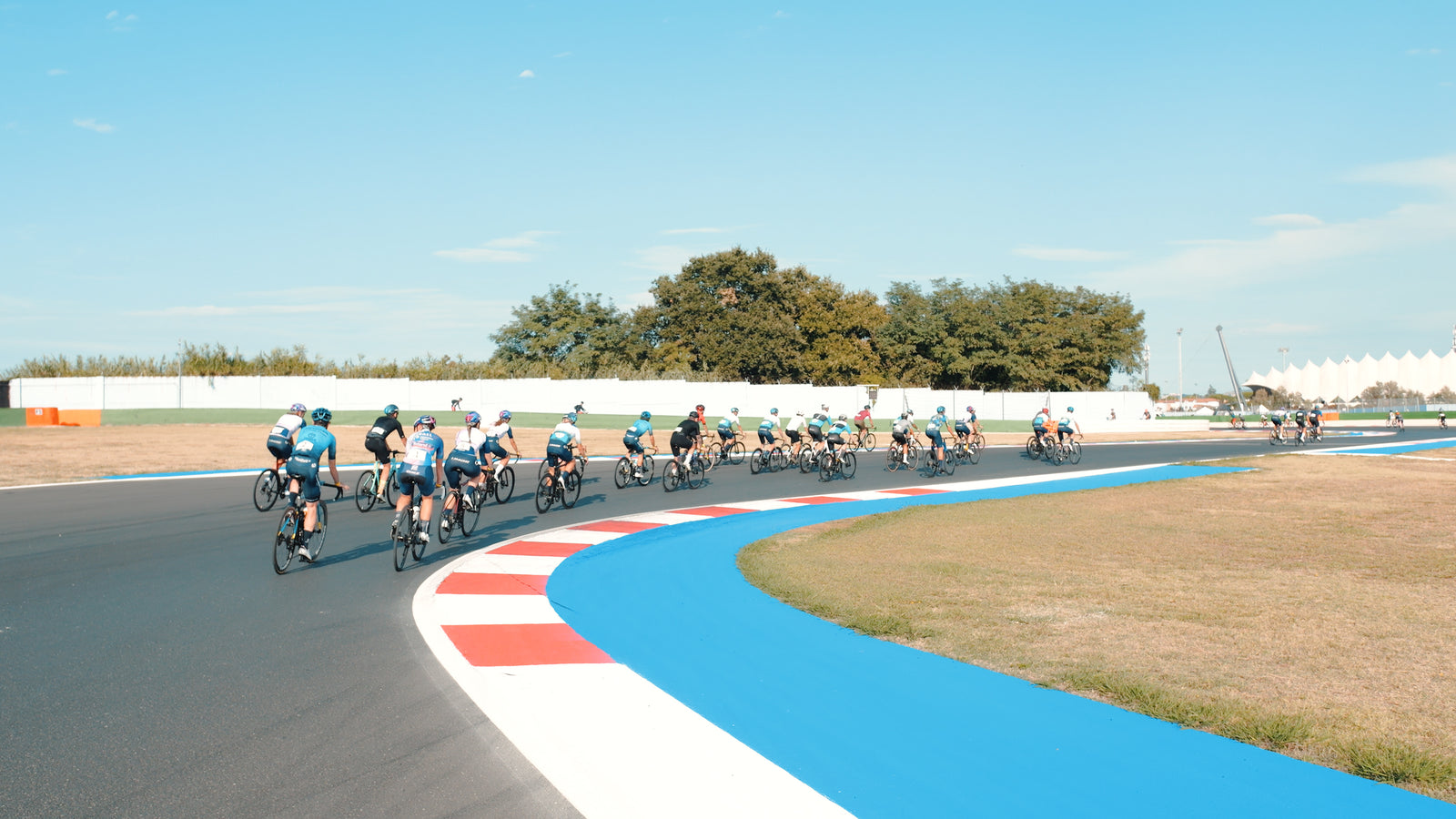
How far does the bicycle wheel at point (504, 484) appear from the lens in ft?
57.0

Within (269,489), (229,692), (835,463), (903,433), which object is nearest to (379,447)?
(269,489)

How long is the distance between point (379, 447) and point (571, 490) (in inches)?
128

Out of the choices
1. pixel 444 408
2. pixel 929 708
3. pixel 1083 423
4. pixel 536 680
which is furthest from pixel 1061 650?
pixel 1083 423

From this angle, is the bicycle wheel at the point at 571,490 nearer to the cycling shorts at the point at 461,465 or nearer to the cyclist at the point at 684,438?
the cyclist at the point at 684,438

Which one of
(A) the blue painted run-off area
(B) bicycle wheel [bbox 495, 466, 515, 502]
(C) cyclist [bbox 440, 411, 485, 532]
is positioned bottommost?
(B) bicycle wheel [bbox 495, 466, 515, 502]

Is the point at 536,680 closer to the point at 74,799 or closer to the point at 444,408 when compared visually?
the point at 74,799

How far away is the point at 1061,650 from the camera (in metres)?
6.21

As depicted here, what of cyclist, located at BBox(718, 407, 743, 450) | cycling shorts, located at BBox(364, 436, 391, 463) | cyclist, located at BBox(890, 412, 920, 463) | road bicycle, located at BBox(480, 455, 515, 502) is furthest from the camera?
cyclist, located at BBox(718, 407, 743, 450)

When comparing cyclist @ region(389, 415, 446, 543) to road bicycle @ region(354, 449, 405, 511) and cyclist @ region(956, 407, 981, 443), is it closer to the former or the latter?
road bicycle @ region(354, 449, 405, 511)

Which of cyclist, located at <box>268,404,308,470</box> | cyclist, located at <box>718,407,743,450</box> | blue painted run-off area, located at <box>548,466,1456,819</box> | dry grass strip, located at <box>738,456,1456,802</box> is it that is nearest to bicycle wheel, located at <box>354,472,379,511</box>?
cyclist, located at <box>268,404,308,470</box>

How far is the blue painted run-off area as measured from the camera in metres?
3.80

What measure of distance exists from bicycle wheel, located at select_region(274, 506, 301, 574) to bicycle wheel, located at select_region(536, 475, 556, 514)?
19.3 feet

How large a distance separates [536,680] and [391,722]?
101 centimetres

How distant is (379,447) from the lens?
49.4ft
